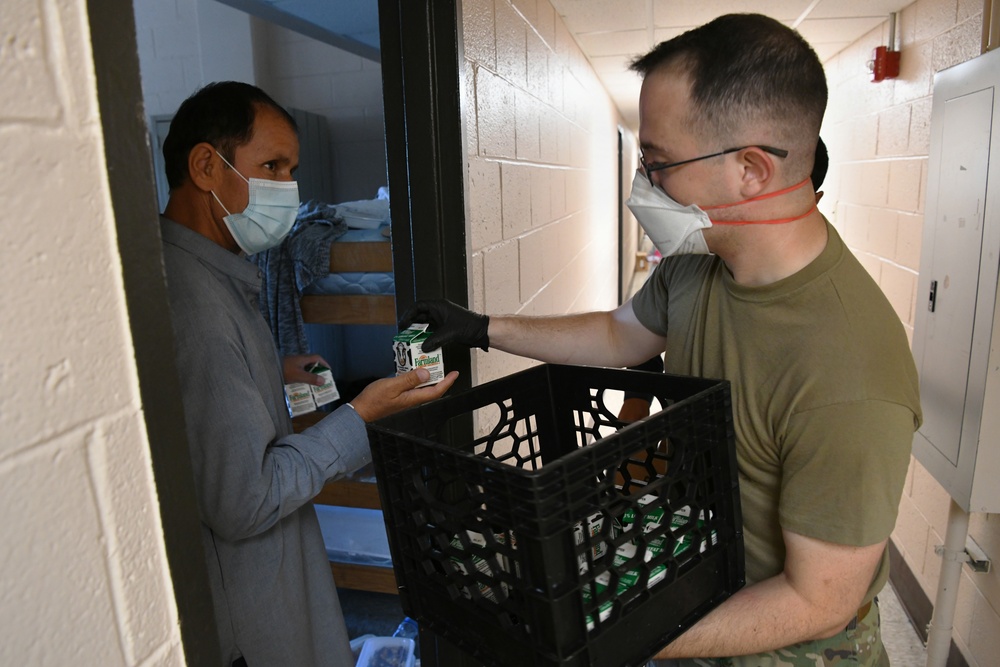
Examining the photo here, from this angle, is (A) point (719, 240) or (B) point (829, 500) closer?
(B) point (829, 500)

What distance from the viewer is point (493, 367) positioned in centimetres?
189

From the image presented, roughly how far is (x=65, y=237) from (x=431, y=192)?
3.46ft

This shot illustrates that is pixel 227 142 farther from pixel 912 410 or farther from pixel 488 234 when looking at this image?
pixel 912 410

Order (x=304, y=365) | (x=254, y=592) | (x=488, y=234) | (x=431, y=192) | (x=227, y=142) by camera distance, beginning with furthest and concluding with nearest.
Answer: (x=304, y=365), (x=488, y=234), (x=431, y=192), (x=227, y=142), (x=254, y=592)

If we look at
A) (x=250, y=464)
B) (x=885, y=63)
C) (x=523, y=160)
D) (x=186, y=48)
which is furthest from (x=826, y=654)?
(x=186, y=48)

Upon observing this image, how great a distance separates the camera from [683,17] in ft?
10.0

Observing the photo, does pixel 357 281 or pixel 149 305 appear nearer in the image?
pixel 149 305

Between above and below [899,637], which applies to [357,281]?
above

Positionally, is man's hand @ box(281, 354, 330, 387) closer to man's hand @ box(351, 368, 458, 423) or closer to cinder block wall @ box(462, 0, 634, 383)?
cinder block wall @ box(462, 0, 634, 383)

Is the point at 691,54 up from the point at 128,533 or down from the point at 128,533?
up

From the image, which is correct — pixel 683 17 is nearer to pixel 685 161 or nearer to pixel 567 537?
pixel 685 161

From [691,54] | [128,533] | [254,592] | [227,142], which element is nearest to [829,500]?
Result: [691,54]

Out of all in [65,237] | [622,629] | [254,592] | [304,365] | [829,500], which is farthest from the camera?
[304,365]

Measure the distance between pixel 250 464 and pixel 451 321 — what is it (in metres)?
0.49
